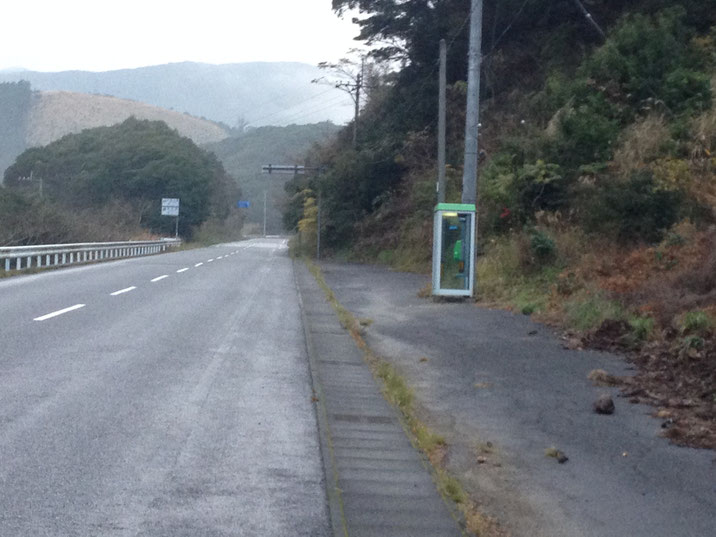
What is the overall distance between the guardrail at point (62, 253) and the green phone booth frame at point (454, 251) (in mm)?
14371

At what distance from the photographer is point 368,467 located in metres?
6.50

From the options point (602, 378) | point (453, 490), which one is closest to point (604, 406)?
point (602, 378)

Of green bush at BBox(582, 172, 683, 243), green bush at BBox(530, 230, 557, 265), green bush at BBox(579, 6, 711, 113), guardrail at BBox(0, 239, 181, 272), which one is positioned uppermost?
green bush at BBox(579, 6, 711, 113)

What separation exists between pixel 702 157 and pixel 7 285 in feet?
53.0

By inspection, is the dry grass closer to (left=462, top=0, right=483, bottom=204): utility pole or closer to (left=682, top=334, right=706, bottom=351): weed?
(left=462, top=0, right=483, bottom=204): utility pole

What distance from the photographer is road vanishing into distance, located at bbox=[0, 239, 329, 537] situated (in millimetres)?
5355

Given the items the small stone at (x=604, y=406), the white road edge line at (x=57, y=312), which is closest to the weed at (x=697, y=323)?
the small stone at (x=604, y=406)

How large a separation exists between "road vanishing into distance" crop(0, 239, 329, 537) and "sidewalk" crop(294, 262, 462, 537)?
153mm

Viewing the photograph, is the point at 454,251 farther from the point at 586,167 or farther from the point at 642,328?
the point at 642,328

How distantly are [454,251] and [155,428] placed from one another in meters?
13.1

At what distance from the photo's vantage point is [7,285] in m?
22.1

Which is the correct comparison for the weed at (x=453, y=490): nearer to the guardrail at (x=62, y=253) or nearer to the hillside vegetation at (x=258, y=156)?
the guardrail at (x=62, y=253)

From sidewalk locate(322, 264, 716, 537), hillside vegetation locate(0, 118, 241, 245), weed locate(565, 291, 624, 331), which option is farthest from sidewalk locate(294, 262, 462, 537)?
hillside vegetation locate(0, 118, 241, 245)

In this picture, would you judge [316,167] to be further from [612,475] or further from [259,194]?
[259,194]
